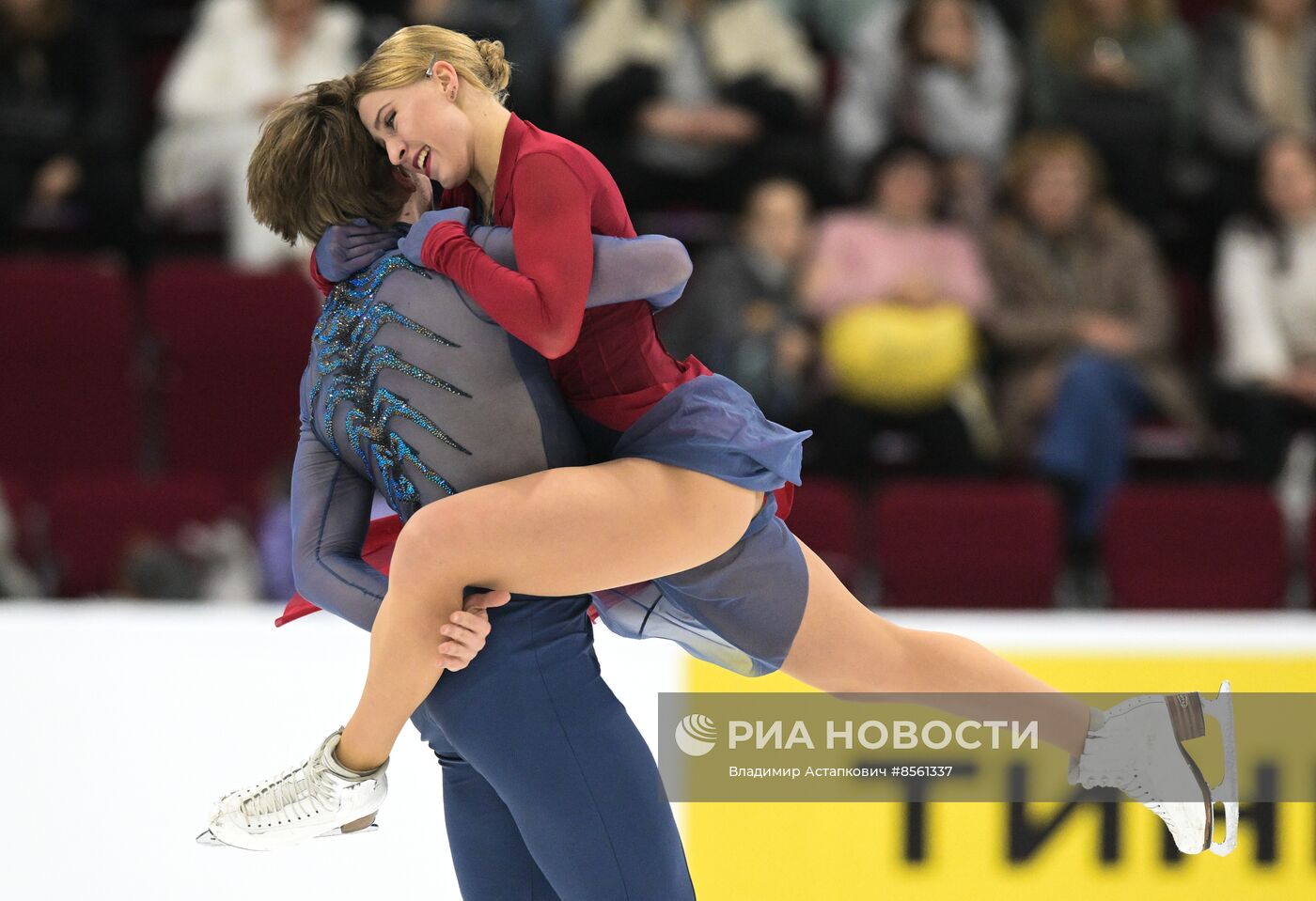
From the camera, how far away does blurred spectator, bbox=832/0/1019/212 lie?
5.61 meters

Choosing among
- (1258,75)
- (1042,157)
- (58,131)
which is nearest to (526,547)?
(1042,157)

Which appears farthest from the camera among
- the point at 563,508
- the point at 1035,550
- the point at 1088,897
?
the point at 1035,550

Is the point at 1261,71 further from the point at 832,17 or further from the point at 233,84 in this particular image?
the point at 233,84

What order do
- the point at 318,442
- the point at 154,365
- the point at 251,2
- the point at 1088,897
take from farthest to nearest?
the point at 251,2, the point at 154,365, the point at 1088,897, the point at 318,442

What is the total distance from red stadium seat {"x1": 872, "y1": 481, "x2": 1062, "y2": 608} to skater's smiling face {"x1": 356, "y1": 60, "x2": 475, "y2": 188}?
264 centimetres

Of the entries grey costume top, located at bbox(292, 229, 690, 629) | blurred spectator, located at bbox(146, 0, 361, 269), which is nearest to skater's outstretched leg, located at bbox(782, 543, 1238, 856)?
grey costume top, located at bbox(292, 229, 690, 629)

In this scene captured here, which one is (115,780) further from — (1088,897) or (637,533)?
(1088,897)

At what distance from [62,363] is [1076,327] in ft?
10.7

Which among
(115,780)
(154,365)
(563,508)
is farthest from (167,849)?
(154,365)

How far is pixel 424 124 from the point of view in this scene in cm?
211

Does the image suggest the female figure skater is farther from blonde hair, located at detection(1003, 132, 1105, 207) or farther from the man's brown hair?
blonde hair, located at detection(1003, 132, 1105, 207)

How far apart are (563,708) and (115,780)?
1236mm

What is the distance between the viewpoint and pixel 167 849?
2861 millimetres

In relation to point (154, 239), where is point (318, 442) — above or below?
below
